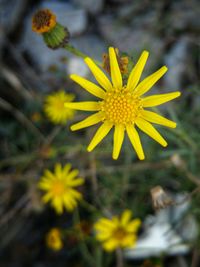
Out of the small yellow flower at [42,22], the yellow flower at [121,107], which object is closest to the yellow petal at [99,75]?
the yellow flower at [121,107]

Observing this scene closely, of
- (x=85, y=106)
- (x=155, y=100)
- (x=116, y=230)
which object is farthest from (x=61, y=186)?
(x=155, y=100)

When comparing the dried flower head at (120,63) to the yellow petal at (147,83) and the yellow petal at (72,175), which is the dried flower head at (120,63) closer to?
the yellow petal at (147,83)

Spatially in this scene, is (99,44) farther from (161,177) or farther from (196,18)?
(161,177)

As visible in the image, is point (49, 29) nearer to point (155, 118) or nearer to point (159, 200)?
point (155, 118)

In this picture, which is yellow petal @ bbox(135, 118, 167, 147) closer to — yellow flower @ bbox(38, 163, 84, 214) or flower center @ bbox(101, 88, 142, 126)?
flower center @ bbox(101, 88, 142, 126)

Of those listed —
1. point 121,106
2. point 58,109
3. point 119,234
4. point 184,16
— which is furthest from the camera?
point 184,16

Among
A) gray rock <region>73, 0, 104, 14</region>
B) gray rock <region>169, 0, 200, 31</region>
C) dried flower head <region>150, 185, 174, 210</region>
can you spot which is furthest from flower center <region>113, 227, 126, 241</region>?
gray rock <region>73, 0, 104, 14</region>

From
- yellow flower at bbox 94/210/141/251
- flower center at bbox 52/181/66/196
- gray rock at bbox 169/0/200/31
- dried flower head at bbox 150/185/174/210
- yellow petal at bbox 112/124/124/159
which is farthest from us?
gray rock at bbox 169/0/200/31

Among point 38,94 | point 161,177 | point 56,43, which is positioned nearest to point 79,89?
point 38,94
